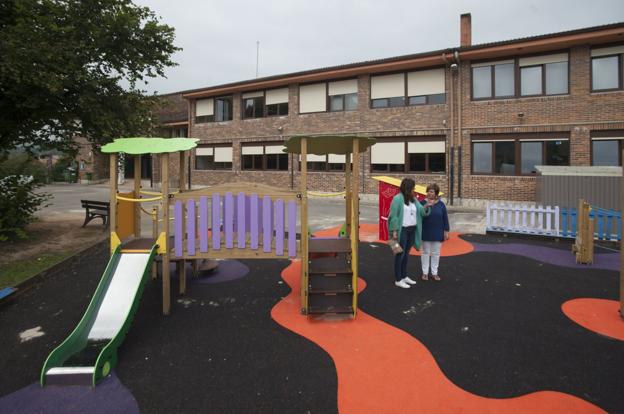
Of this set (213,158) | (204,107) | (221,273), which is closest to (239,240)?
(221,273)

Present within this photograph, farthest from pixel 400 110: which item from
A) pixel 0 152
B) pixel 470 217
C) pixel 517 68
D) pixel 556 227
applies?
pixel 0 152

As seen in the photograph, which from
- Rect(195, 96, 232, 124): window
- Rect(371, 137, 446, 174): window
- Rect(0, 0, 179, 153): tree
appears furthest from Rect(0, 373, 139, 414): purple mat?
Rect(195, 96, 232, 124): window

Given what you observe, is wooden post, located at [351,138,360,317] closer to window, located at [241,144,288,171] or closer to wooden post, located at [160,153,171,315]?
wooden post, located at [160,153,171,315]

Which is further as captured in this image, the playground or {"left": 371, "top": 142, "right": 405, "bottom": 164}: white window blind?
{"left": 371, "top": 142, "right": 405, "bottom": 164}: white window blind

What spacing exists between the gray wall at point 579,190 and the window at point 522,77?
24.7ft

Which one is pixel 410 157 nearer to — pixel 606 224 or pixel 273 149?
pixel 273 149

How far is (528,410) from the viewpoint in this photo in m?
3.01

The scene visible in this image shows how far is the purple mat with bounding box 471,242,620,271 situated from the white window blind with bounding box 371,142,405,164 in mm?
10911

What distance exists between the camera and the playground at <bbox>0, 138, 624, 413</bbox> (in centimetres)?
323

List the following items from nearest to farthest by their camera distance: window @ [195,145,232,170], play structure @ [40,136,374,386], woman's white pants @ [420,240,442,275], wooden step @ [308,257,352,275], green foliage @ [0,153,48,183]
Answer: play structure @ [40,136,374,386] → wooden step @ [308,257,352,275] → woman's white pants @ [420,240,442,275] → green foliage @ [0,153,48,183] → window @ [195,145,232,170]

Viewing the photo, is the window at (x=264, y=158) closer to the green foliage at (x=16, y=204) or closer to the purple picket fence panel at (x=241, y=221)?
the green foliage at (x=16, y=204)

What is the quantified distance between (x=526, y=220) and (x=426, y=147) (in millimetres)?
9370

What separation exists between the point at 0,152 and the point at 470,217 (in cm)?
1550

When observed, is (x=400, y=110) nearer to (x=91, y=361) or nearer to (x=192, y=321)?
(x=192, y=321)
